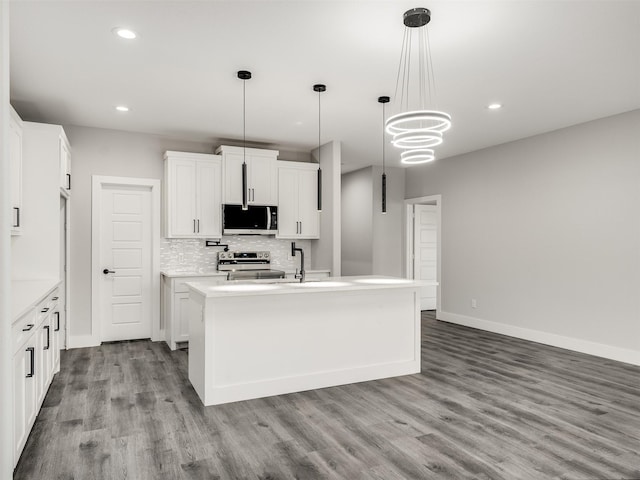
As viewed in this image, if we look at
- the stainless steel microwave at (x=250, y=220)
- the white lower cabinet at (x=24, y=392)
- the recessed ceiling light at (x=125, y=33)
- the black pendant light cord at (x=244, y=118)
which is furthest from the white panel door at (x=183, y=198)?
the white lower cabinet at (x=24, y=392)

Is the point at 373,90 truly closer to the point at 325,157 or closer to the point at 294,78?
the point at 294,78

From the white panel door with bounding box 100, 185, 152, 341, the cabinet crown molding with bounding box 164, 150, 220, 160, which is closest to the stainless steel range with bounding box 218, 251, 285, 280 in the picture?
the white panel door with bounding box 100, 185, 152, 341

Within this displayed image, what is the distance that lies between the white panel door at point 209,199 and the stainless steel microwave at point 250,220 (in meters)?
0.11

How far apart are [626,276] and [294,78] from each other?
406 cm

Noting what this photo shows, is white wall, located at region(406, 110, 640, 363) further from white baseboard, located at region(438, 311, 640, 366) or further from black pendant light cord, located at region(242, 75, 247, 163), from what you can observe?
black pendant light cord, located at region(242, 75, 247, 163)

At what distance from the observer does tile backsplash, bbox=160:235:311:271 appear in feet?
19.0

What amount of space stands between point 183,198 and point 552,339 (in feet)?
16.4

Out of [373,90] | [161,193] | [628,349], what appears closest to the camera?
[373,90]

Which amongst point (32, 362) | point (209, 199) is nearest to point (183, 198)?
point (209, 199)

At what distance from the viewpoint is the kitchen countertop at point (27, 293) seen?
2.55 m

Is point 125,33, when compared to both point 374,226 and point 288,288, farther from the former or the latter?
point 374,226

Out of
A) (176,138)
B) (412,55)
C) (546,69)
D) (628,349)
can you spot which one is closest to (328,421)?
(412,55)

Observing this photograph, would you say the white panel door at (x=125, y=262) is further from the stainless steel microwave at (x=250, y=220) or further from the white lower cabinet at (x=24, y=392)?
the white lower cabinet at (x=24, y=392)

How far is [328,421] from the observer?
3115 millimetres
